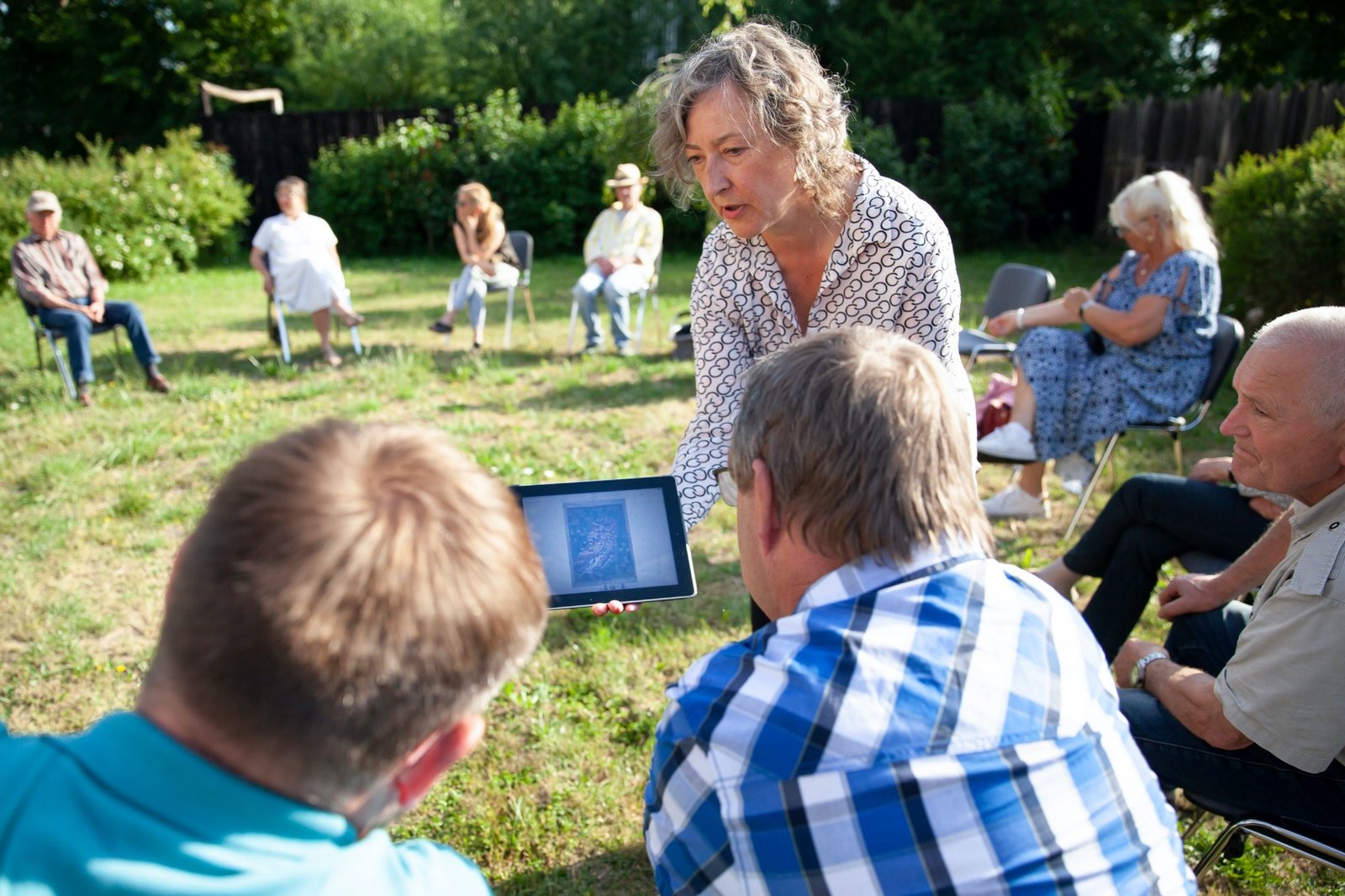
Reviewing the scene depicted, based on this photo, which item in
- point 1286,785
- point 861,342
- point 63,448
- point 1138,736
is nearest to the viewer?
point 861,342

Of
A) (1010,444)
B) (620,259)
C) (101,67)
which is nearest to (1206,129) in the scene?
(620,259)

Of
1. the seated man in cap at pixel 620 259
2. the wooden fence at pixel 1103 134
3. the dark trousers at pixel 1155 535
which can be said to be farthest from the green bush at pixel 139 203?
the dark trousers at pixel 1155 535

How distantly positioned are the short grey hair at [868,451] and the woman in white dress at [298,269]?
7357 millimetres

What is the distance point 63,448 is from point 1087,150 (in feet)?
47.9

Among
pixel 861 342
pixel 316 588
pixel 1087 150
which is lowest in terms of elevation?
pixel 316 588

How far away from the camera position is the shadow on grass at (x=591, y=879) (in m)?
2.42

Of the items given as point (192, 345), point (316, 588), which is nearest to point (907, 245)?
point (316, 588)

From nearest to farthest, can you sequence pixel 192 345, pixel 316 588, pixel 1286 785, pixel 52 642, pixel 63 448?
pixel 316 588
pixel 1286 785
pixel 52 642
pixel 63 448
pixel 192 345

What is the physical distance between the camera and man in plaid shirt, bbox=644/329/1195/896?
1.06 metres

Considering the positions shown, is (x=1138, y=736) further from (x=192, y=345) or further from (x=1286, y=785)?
(x=192, y=345)

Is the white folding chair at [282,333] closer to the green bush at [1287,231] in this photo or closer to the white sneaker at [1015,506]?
the white sneaker at [1015,506]

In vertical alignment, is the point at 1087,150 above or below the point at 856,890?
above

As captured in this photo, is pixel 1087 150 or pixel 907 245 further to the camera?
pixel 1087 150

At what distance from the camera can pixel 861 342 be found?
128 centimetres
